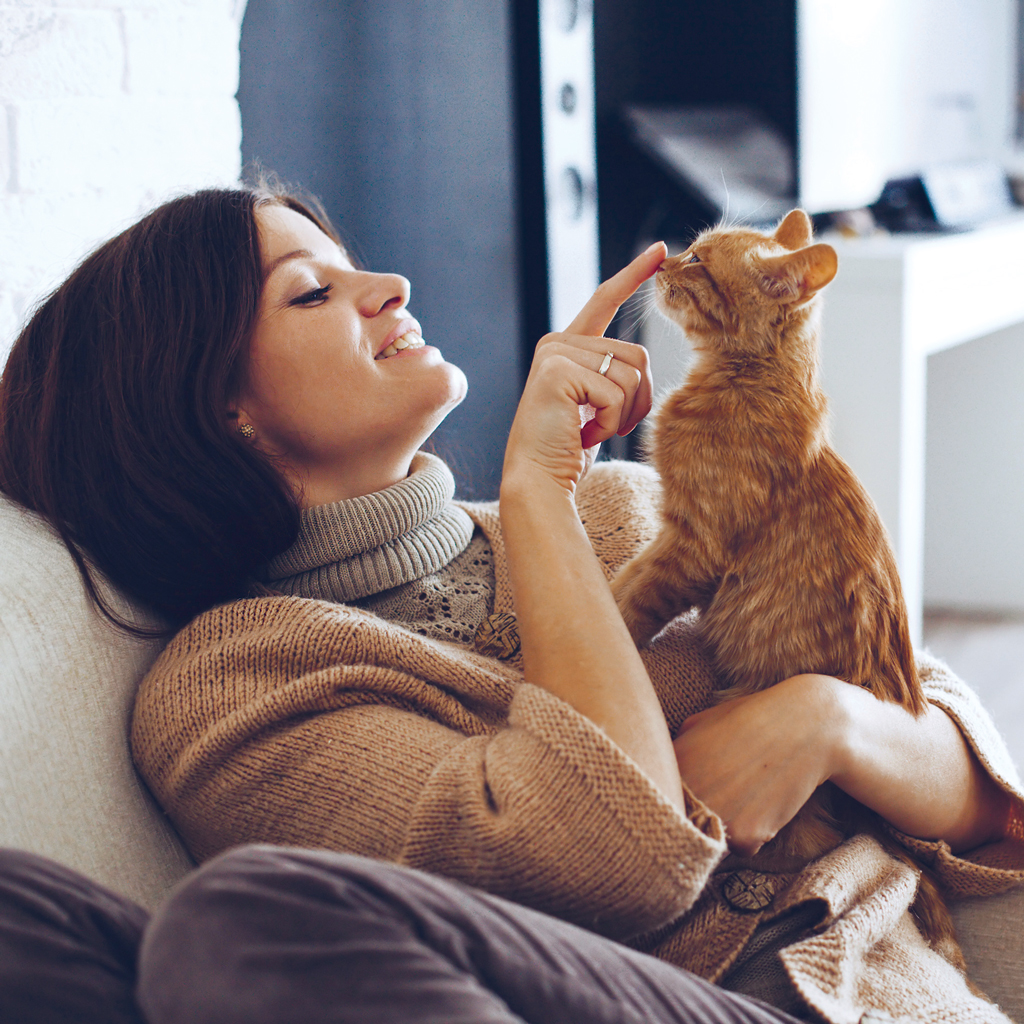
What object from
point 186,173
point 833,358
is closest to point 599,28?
point 833,358

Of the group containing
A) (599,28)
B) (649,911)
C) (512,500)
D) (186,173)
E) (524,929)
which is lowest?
(649,911)

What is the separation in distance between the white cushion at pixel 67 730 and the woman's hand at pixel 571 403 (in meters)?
0.41

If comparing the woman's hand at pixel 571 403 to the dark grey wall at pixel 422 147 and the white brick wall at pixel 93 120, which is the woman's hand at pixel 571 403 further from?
the dark grey wall at pixel 422 147

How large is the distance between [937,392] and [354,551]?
2514 millimetres

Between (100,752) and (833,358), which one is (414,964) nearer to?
(100,752)

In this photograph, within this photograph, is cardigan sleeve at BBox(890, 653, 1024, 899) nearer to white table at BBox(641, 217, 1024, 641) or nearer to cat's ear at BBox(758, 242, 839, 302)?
cat's ear at BBox(758, 242, 839, 302)

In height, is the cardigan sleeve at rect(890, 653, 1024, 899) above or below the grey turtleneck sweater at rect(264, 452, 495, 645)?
below

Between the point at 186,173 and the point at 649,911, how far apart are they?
1303 millimetres

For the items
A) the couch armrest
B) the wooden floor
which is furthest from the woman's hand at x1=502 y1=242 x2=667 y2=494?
the wooden floor

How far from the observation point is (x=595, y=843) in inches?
30.1

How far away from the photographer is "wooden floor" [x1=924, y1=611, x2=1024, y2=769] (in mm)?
2449

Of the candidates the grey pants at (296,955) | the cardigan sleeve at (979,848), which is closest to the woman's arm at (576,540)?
the grey pants at (296,955)

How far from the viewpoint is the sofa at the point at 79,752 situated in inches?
32.3

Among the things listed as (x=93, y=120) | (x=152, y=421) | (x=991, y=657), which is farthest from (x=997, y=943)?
(x=991, y=657)
